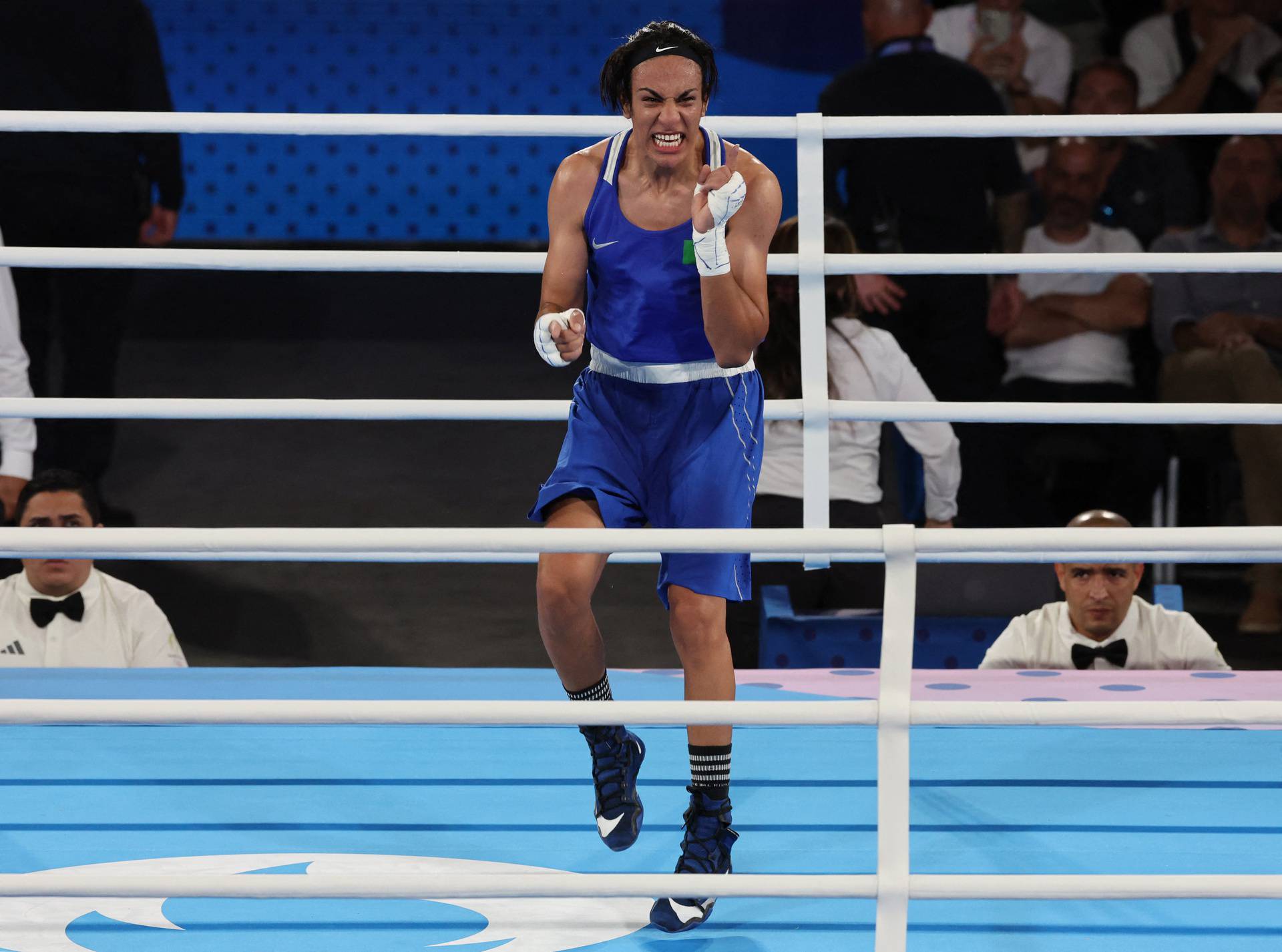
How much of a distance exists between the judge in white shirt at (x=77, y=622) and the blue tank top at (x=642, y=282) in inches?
62.4

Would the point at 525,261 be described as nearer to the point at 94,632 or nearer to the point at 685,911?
the point at 685,911

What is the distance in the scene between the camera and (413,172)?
18.1 feet

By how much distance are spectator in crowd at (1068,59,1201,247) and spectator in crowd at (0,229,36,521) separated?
2757 mm

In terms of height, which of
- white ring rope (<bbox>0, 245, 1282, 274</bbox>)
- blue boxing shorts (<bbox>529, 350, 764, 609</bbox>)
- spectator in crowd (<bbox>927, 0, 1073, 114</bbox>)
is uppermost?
spectator in crowd (<bbox>927, 0, 1073, 114</bbox>)

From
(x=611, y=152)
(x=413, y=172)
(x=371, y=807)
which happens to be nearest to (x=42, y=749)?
(x=371, y=807)

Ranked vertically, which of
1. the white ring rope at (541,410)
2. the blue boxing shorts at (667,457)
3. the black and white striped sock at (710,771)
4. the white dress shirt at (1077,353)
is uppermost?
the white dress shirt at (1077,353)

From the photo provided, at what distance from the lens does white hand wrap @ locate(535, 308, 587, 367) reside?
5.92 feet

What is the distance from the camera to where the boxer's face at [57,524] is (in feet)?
10.6

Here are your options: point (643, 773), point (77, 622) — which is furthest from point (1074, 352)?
point (77, 622)

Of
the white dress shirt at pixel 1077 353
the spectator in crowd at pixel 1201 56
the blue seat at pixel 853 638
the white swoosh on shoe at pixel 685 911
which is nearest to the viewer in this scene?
the white swoosh on shoe at pixel 685 911

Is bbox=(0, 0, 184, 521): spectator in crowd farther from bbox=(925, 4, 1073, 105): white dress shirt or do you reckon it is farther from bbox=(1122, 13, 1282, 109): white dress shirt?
bbox=(1122, 13, 1282, 109): white dress shirt

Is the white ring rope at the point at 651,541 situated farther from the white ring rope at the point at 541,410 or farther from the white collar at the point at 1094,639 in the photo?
the white collar at the point at 1094,639

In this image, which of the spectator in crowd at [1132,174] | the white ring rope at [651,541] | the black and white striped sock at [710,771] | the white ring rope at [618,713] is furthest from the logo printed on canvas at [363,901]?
the spectator in crowd at [1132,174]

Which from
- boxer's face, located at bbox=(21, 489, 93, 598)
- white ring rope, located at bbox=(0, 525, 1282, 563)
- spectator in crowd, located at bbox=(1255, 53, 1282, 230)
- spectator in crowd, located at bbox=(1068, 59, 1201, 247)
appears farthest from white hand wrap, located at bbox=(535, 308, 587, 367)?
spectator in crowd, located at bbox=(1255, 53, 1282, 230)
